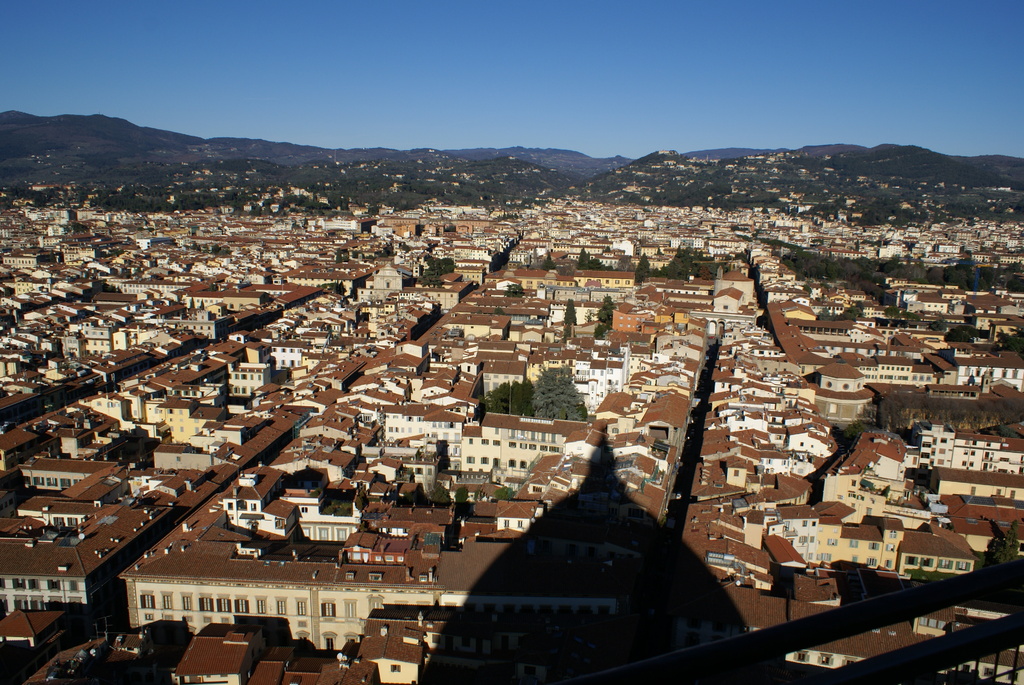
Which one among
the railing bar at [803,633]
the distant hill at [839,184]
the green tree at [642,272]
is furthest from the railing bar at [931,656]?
the distant hill at [839,184]

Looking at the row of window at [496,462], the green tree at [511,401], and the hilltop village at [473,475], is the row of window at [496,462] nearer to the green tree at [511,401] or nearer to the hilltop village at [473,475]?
the hilltop village at [473,475]

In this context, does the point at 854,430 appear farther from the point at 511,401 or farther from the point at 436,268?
the point at 436,268

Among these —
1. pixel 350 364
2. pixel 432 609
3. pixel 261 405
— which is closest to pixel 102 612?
pixel 432 609

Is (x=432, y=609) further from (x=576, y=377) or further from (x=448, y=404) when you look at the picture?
(x=576, y=377)

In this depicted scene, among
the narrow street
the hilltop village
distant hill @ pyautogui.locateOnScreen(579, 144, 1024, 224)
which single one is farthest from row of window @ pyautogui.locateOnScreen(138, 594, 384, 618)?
distant hill @ pyautogui.locateOnScreen(579, 144, 1024, 224)

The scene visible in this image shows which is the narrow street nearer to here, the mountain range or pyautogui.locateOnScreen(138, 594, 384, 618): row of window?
pyautogui.locateOnScreen(138, 594, 384, 618): row of window
